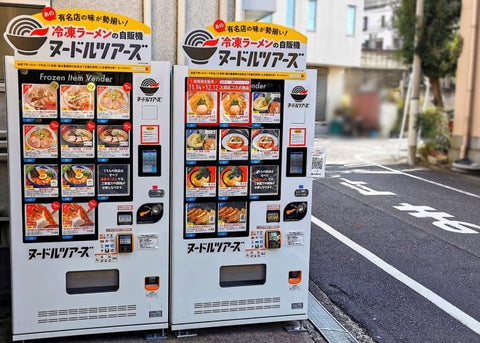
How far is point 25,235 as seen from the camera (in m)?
3.50

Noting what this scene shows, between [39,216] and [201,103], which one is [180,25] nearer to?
[201,103]

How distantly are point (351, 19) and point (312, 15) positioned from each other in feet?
2.18

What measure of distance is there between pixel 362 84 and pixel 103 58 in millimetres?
2609

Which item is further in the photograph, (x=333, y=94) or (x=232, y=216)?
(x=333, y=94)

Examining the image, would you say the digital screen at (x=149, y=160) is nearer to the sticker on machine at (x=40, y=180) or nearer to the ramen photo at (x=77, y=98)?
the ramen photo at (x=77, y=98)

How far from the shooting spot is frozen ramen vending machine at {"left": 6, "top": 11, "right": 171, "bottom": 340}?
3424 millimetres

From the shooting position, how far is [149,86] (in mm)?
3559

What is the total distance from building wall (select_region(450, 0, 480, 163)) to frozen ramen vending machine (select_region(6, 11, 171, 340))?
11.4 metres

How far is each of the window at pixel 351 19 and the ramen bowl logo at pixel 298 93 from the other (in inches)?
208

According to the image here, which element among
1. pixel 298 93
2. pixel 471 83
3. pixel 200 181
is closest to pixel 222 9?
pixel 298 93

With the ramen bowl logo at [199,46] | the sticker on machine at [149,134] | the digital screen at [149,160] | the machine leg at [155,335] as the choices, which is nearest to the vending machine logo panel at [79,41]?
the ramen bowl logo at [199,46]

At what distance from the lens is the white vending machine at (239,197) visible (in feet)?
12.1

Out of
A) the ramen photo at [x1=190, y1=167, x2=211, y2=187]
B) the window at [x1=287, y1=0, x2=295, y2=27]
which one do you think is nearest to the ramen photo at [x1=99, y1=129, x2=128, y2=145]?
the ramen photo at [x1=190, y1=167, x2=211, y2=187]

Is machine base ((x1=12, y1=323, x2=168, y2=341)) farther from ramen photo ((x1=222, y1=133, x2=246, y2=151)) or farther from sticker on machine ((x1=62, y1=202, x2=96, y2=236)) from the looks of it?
ramen photo ((x1=222, y1=133, x2=246, y2=151))
